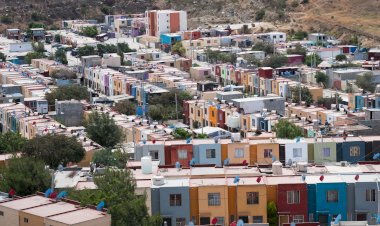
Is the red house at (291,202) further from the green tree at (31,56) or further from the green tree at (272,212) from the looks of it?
the green tree at (31,56)

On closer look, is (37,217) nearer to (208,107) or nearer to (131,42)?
(208,107)

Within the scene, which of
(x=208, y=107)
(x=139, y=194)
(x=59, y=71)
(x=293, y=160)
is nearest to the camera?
(x=139, y=194)

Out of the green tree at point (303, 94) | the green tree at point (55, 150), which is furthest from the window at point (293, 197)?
the green tree at point (303, 94)

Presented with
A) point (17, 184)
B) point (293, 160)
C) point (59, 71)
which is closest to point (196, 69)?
point (59, 71)

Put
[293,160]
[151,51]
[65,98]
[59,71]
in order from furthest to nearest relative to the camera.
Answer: [151,51], [59,71], [65,98], [293,160]

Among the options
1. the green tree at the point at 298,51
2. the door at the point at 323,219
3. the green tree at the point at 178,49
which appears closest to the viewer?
the door at the point at 323,219
